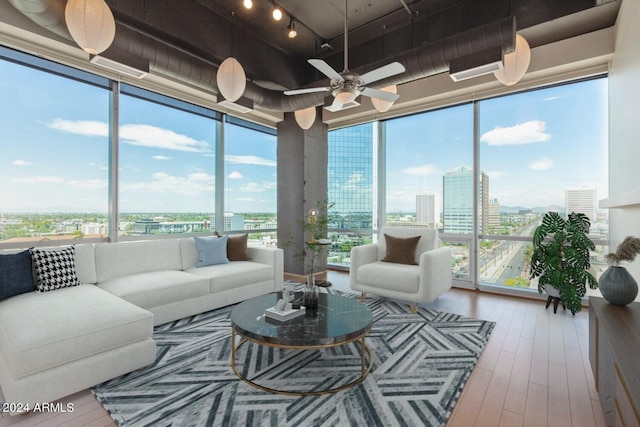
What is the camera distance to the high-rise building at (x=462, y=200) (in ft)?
15.0

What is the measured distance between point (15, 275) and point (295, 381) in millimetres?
2441

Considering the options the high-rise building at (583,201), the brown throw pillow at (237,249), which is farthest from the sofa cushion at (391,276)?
the high-rise building at (583,201)

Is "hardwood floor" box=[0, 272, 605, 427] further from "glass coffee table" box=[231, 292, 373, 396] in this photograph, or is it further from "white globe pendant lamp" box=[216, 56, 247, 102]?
"white globe pendant lamp" box=[216, 56, 247, 102]

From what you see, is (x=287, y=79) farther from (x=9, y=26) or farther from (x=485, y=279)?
(x=485, y=279)

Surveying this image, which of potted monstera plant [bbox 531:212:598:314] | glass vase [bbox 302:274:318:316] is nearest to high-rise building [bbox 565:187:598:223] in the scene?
potted monstera plant [bbox 531:212:598:314]

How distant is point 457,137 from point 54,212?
5468 mm

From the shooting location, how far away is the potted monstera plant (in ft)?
10.9

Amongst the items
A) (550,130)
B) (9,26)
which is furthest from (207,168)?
(550,130)

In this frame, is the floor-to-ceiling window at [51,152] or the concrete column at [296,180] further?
the concrete column at [296,180]

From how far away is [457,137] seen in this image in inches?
189

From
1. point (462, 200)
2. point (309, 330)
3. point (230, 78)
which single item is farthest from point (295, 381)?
point (462, 200)

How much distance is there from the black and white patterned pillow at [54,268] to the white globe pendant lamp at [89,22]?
1815 mm

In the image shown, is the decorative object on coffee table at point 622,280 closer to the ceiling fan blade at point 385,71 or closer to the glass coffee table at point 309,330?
the glass coffee table at point 309,330

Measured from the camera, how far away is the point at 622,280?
6.27 feet
